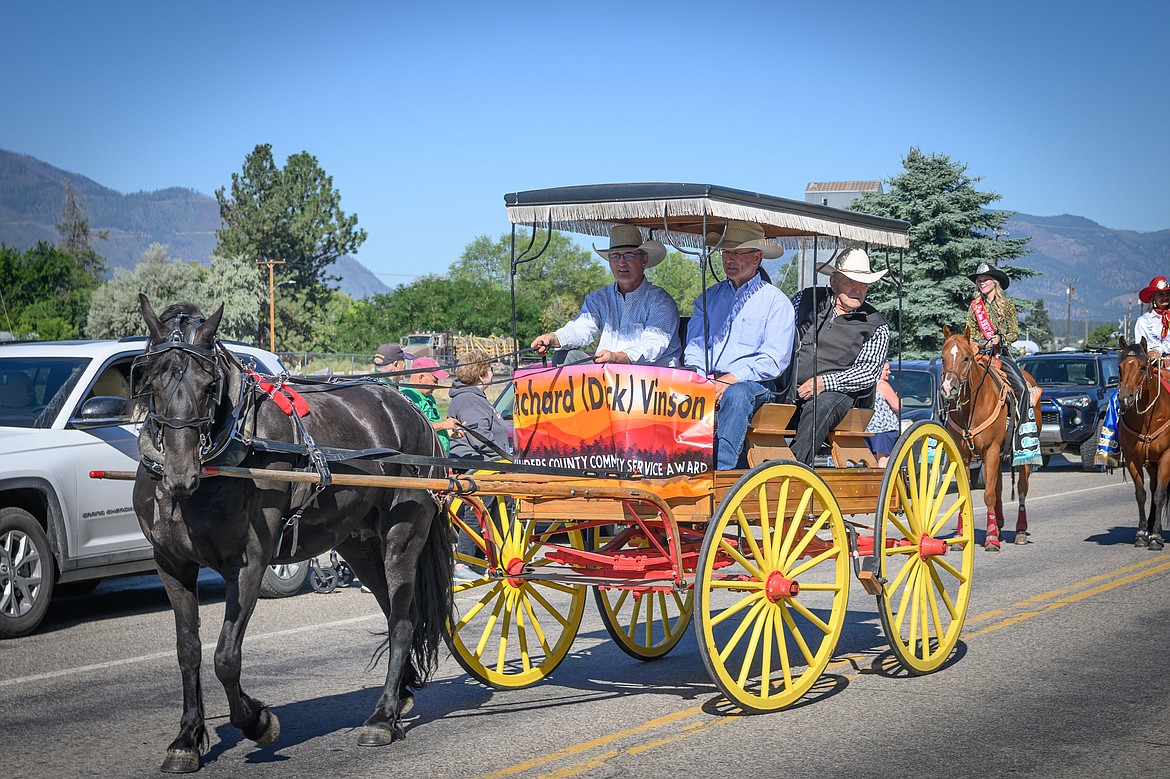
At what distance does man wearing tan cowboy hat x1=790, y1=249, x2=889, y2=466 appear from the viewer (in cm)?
779

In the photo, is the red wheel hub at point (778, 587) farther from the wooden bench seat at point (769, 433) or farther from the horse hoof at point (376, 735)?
the horse hoof at point (376, 735)

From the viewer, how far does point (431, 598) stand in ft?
22.5

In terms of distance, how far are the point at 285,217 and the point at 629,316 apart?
8190 cm

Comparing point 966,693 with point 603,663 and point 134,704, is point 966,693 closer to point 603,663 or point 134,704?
point 603,663

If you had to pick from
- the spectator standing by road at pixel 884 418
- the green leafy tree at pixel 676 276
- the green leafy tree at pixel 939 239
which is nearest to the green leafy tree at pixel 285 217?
the green leafy tree at pixel 676 276

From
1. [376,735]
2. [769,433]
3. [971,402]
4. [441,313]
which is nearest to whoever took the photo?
[376,735]

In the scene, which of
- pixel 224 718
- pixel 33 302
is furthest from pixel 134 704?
pixel 33 302

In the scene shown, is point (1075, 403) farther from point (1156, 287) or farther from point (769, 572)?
point (769, 572)

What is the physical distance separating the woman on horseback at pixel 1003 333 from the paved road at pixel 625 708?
4.70 metres

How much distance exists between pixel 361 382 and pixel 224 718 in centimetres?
205

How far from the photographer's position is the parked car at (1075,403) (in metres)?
23.9

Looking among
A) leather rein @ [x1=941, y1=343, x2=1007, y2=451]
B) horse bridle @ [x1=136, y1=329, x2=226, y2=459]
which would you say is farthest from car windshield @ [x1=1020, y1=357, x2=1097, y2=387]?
horse bridle @ [x1=136, y1=329, x2=226, y2=459]

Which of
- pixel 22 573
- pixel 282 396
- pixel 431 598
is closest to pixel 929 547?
pixel 431 598

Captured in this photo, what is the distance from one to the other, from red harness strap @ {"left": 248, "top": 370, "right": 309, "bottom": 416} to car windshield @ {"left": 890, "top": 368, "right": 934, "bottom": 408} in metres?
15.0
